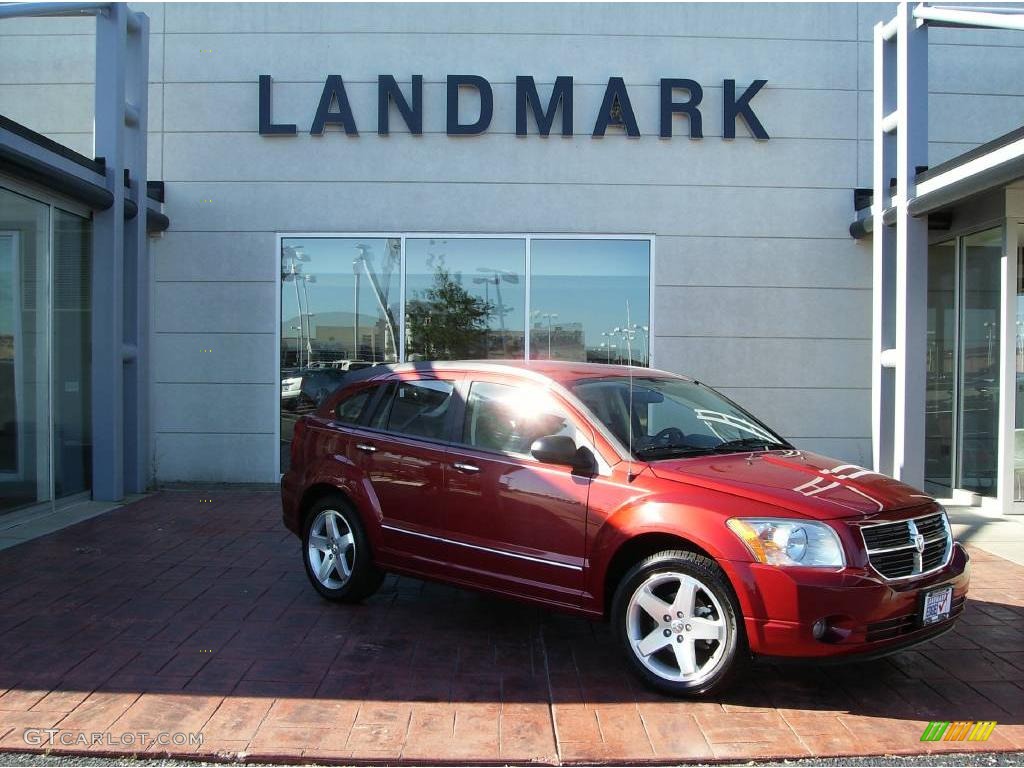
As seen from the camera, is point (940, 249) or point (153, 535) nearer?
point (153, 535)

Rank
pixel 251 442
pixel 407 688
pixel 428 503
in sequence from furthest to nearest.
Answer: pixel 251 442
pixel 428 503
pixel 407 688

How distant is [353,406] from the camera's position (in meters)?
6.03

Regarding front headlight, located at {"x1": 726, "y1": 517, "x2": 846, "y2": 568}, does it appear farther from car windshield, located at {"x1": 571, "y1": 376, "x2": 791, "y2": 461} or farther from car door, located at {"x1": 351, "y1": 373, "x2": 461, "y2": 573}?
car door, located at {"x1": 351, "y1": 373, "x2": 461, "y2": 573}

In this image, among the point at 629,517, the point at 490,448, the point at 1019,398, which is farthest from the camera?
the point at 1019,398

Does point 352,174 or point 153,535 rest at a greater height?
point 352,174

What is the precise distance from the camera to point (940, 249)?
1015cm

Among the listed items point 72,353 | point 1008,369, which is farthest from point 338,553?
point 1008,369

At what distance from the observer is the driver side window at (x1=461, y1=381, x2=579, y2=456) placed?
4879mm

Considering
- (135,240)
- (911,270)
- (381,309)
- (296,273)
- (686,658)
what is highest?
(135,240)

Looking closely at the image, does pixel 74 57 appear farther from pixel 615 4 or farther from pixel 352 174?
pixel 615 4

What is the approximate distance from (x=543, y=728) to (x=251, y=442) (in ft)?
24.2

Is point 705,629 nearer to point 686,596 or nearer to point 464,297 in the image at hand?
point 686,596

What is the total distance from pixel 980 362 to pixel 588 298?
436 centimetres

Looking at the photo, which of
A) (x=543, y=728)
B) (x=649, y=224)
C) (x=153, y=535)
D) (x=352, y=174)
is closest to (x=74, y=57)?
(x=352, y=174)
